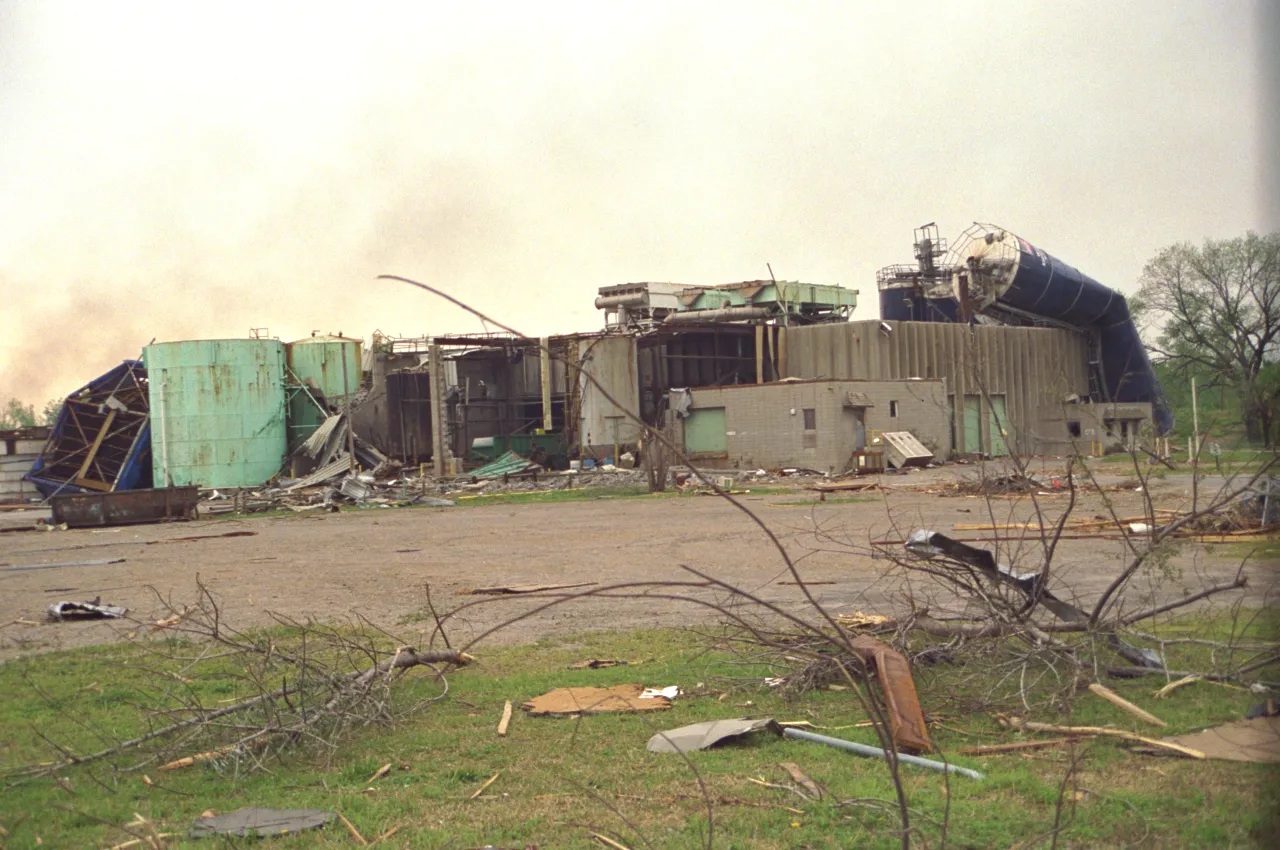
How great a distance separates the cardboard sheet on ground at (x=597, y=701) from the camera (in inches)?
279

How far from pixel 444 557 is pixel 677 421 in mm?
23738

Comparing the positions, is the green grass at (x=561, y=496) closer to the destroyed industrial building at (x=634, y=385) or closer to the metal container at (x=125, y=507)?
the metal container at (x=125, y=507)

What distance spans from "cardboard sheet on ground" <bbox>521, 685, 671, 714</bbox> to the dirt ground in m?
1.93

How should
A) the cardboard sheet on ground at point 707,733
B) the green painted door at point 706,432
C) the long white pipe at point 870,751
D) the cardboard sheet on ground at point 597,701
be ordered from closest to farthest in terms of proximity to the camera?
the long white pipe at point 870,751 → the cardboard sheet on ground at point 707,733 → the cardboard sheet on ground at point 597,701 → the green painted door at point 706,432

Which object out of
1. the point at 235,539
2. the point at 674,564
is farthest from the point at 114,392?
the point at 674,564

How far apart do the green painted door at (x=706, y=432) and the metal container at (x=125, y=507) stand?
17.1 meters

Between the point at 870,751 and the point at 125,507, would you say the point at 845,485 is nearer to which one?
the point at 125,507

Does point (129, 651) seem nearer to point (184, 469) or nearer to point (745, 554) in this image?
point (745, 554)

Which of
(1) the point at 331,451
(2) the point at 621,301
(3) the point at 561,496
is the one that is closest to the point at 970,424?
(2) the point at 621,301

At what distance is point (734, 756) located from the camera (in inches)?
235

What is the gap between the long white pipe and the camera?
539 centimetres

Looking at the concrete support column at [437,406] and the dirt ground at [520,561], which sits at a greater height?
the concrete support column at [437,406]

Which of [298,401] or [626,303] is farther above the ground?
[626,303]

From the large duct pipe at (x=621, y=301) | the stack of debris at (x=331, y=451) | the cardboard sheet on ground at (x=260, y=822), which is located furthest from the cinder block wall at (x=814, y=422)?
the cardboard sheet on ground at (x=260, y=822)
